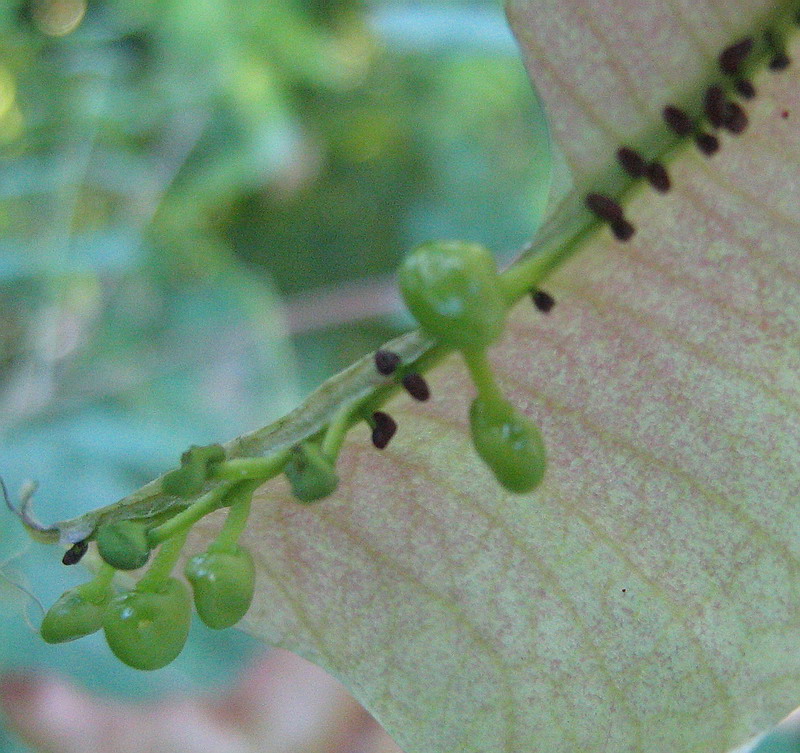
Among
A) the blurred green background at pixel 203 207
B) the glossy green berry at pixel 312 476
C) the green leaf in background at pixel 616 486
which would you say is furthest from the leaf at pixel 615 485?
the blurred green background at pixel 203 207

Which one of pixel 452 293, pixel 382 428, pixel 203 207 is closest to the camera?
pixel 452 293

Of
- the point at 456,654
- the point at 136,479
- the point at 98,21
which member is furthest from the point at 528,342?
the point at 98,21

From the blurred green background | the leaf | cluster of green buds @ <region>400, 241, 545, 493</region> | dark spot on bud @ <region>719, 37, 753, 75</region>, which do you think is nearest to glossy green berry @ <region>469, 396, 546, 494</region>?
cluster of green buds @ <region>400, 241, 545, 493</region>

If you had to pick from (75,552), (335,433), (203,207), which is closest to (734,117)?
(335,433)

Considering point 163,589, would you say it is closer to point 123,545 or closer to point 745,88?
point 123,545

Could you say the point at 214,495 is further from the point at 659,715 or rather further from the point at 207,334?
the point at 207,334

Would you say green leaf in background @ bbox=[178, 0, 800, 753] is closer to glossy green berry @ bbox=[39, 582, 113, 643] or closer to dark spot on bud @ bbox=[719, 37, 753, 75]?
dark spot on bud @ bbox=[719, 37, 753, 75]

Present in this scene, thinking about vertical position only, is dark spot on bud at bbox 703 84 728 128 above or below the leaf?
above
